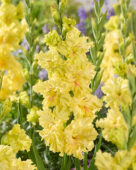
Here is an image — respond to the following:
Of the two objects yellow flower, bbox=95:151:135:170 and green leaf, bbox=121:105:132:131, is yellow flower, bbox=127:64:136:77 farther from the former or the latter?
yellow flower, bbox=95:151:135:170

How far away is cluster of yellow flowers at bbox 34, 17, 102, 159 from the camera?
4.47 feet

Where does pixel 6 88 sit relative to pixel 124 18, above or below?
below

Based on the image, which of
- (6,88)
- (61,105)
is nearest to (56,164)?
(6,88)

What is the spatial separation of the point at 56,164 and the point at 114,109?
109 cm

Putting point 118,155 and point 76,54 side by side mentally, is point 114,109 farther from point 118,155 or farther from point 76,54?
point 118,155

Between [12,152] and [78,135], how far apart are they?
28 centimetres

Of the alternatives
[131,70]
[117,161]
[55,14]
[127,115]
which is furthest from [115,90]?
[55,14]

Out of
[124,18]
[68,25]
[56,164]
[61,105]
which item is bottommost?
[56,164]

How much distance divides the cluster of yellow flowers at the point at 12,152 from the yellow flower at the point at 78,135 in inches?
6.9

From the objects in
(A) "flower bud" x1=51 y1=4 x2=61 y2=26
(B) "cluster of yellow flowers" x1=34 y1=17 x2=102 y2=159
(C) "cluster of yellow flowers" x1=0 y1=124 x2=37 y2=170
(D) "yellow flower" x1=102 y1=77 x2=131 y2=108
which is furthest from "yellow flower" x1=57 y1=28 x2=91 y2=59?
(C) "cluster of yellow flowers" x1=0 y1=124 x2=37 y2=170

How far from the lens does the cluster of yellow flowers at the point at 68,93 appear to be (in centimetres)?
136

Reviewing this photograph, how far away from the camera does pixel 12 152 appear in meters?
1.23

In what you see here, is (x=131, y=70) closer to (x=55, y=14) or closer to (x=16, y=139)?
(x=55, y=14)

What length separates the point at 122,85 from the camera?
1.20 meters
